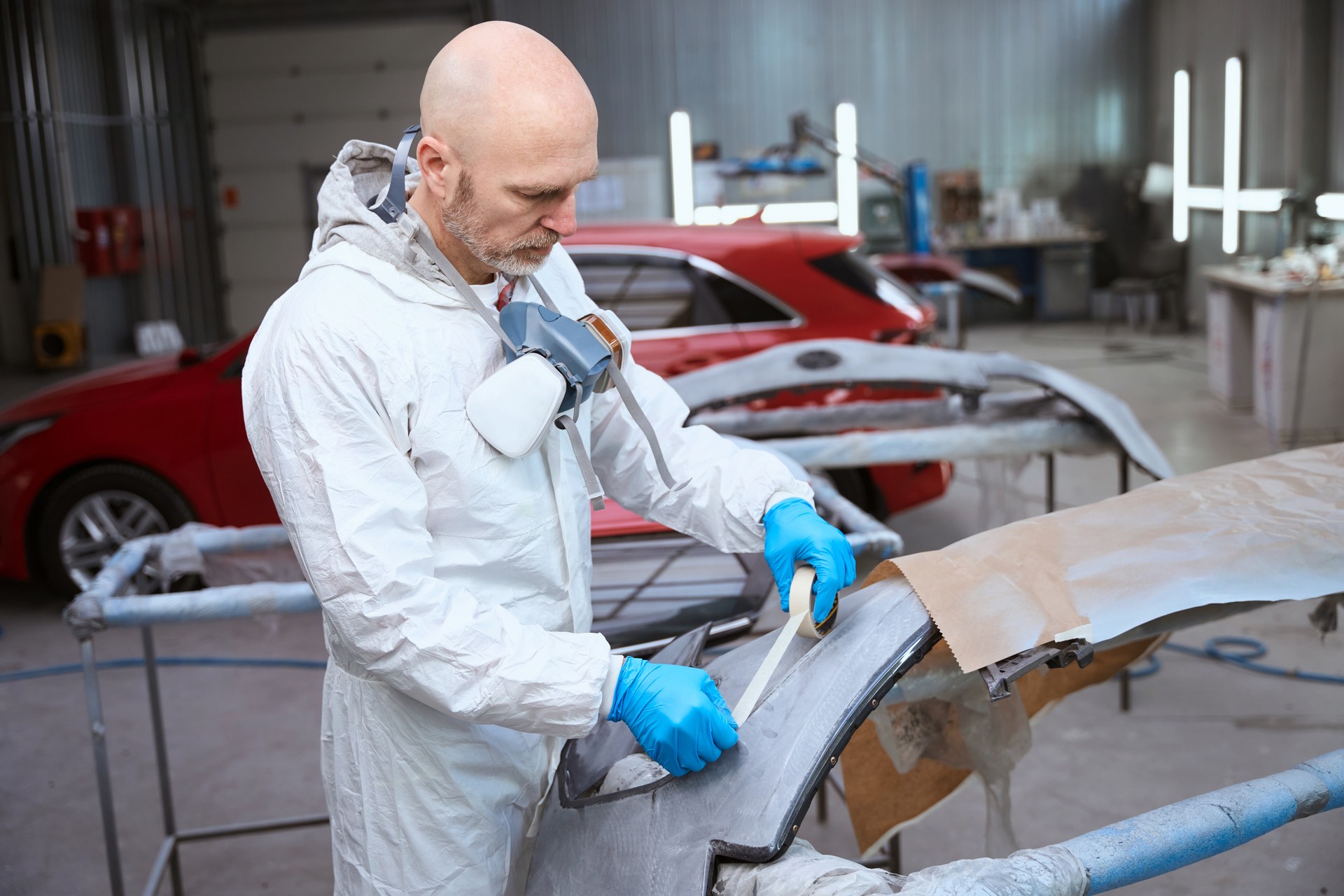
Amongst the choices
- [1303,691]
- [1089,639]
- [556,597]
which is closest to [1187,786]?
[1303,691]

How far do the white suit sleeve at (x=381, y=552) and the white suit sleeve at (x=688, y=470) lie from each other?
412 millimetres

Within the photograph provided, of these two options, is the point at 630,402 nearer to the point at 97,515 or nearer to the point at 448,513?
the point at 448,513

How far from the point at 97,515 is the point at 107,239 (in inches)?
305

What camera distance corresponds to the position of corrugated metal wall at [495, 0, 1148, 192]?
12.9m

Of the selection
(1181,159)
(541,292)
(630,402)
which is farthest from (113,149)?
(630,402)

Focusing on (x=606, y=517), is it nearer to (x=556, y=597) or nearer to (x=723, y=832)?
(x=556, y=597)

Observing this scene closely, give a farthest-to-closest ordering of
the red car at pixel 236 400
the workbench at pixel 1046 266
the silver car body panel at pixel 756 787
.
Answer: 1. the workbench at pixel 1046 266
2. the red car at pixel 236 400
3. the silver car body panel at pixel 756 787

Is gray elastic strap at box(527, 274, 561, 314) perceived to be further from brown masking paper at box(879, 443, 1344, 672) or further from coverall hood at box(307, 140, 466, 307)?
brown masking paper at box(879, 443, 1344, 672)

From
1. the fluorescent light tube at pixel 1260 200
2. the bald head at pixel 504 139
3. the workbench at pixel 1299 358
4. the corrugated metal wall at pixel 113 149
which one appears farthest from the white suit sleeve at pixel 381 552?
the corrugated metal wall at pixel 113 149

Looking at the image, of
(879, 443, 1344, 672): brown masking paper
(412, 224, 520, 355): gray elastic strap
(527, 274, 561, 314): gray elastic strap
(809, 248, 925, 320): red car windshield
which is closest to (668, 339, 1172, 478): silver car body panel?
(809, 248, 925, 320): red car windshield

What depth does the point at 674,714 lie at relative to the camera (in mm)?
1303

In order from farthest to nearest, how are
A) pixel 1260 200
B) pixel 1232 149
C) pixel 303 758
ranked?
pixel 1232 149 → pixel 1260 200 → pixel 303 758

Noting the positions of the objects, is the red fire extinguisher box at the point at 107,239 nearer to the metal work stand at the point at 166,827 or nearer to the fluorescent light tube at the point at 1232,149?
the metal work stand at the point at 166,827

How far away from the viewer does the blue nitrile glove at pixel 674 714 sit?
1308 mm
